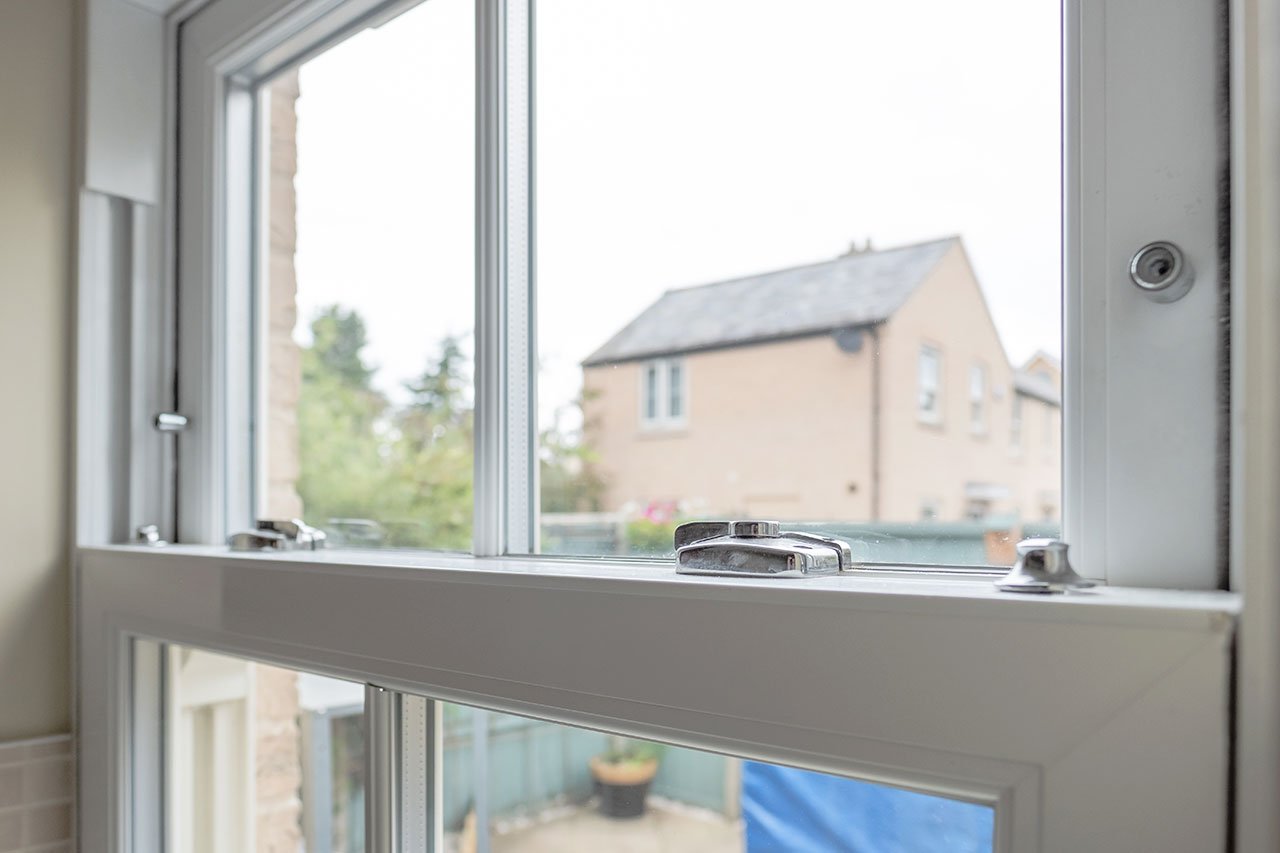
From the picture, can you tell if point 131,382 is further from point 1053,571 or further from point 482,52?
point 1053,571

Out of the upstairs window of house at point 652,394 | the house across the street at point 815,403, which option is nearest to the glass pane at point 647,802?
the house across the street at point 815,403

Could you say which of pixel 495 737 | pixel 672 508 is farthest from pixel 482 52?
pixel 672 508

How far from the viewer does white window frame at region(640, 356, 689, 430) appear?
5.25 meters

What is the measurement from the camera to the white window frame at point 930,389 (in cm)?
418

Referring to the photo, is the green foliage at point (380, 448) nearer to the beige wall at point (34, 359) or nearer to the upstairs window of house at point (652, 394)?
the beige wall at point (34, 359)

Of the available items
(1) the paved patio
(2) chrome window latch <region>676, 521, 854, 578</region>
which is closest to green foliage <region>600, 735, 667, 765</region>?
(1) the paved patio

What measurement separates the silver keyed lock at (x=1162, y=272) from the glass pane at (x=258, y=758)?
1.01 metres

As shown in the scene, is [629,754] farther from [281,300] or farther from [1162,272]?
[1162,272]

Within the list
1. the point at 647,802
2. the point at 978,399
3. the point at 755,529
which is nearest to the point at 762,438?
the point at 978,399

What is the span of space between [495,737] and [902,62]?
1.51m

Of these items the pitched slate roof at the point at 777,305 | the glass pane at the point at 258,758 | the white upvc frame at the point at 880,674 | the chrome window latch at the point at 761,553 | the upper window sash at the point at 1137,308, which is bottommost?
the glass pane at the point at 258,758

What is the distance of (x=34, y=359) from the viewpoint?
4.29ft

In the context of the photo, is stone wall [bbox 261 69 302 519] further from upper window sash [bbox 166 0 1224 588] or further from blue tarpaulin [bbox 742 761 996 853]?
upper window sash [bbox 166 0 1224 588]

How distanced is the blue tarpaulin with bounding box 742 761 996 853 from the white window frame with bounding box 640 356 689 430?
405cm
